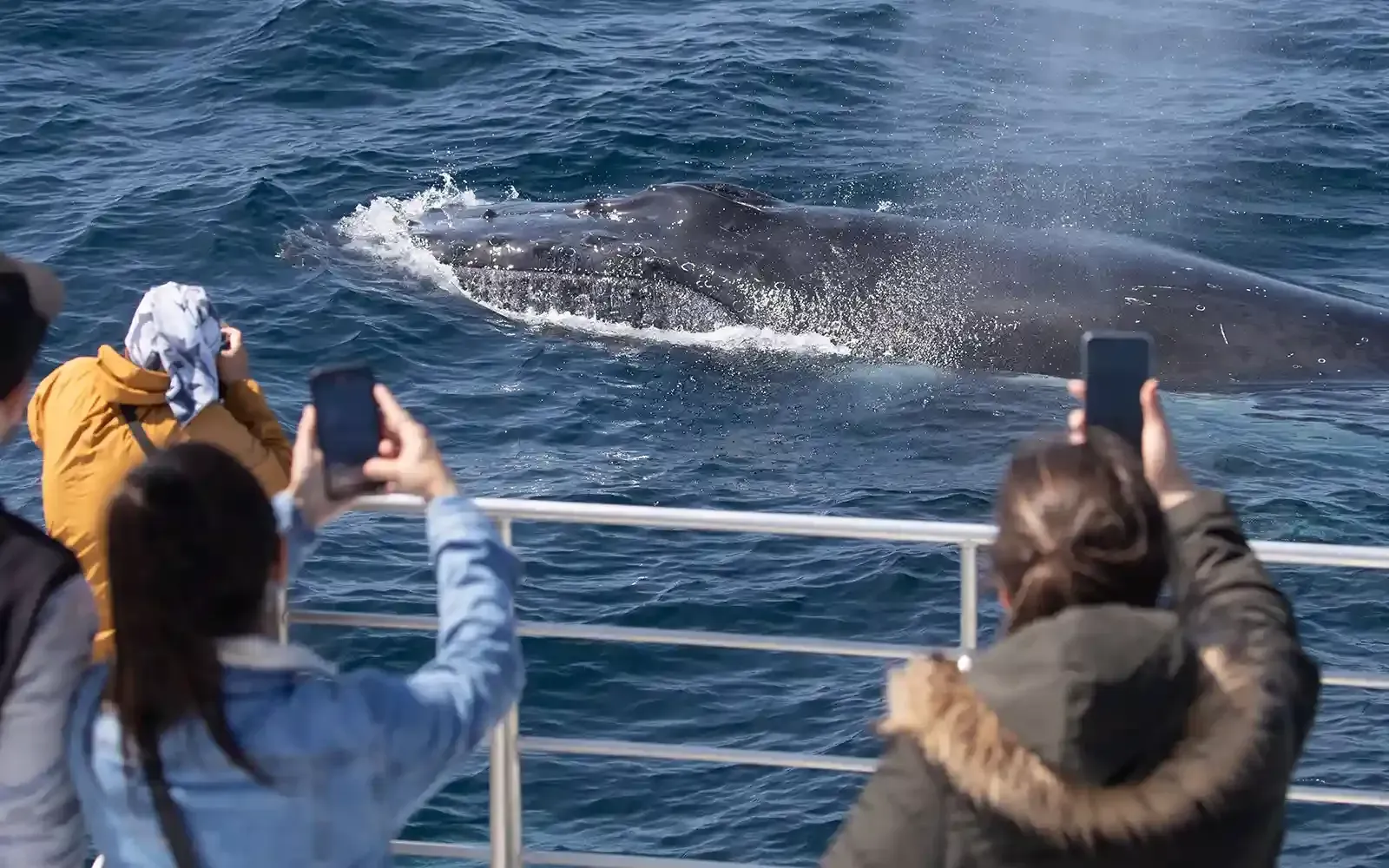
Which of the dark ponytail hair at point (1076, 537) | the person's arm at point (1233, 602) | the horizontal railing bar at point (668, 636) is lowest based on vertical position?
the horizontal railing bar at point (668, 636)

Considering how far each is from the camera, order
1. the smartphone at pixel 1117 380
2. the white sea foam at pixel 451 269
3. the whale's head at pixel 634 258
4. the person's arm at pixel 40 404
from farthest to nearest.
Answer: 1. the whale's head at pixel 634 258
2. the white sea foam at pixel 451 269
3. the person's arm at pixel 40 404
4. the smartphone at pixel 1117 380

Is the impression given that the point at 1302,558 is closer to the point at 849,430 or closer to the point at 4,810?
the point at 4,810

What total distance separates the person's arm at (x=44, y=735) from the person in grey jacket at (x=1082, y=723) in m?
1.32

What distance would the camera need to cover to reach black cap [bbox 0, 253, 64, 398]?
11.1 ft

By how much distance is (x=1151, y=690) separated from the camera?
8.48 ft

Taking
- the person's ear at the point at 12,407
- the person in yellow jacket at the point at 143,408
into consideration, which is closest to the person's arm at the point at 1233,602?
the person's ear at the point at 12,407

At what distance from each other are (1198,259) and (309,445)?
1040 centimetres

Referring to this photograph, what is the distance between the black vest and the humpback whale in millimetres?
9445

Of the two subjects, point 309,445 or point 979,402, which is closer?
point 309,445

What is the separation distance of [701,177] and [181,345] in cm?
1276

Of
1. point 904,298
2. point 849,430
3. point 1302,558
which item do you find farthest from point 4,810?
point 904,298

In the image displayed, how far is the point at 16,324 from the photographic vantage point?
341 cm

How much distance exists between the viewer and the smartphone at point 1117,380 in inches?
138

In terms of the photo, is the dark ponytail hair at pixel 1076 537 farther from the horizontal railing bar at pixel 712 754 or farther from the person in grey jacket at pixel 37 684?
the horizontal railing bar at pixel 712 754
